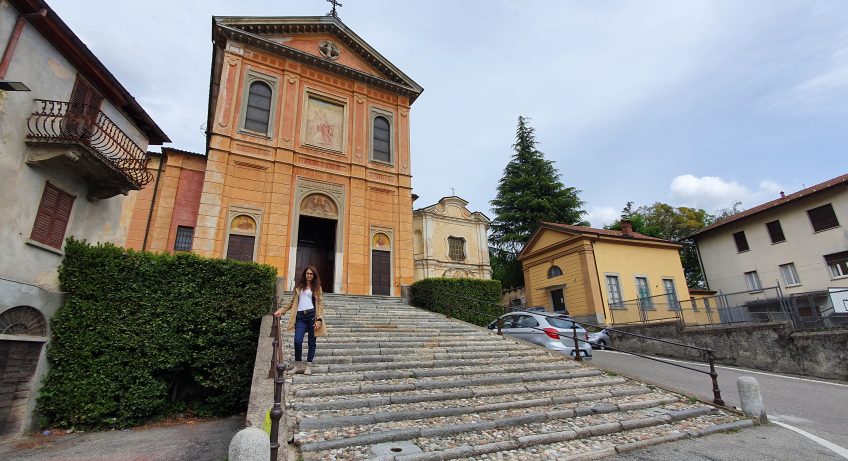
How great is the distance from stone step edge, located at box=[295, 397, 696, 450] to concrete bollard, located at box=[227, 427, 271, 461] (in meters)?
0.94

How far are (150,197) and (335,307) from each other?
948cm

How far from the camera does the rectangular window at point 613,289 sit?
64.0 feet

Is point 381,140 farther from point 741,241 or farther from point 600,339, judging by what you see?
point 741,241

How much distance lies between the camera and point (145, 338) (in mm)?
8008

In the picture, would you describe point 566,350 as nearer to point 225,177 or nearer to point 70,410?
point 70,410

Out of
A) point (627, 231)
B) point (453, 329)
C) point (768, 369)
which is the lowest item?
point (768, 369)

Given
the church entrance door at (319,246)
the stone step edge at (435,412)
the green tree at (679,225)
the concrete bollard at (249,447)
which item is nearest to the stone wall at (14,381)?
the stone step edge at (435,412)

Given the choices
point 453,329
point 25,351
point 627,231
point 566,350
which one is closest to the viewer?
point 25,351

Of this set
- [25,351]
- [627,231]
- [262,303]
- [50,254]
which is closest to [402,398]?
[262,303]

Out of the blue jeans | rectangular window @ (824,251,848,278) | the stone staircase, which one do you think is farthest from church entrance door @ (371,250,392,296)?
rectangular window @ (824,251,848,278)

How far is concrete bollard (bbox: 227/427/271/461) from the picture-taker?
323cm

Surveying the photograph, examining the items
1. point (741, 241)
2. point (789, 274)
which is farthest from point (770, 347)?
point (741, 241)

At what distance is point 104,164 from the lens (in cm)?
870

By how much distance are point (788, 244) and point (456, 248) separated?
18445mm
